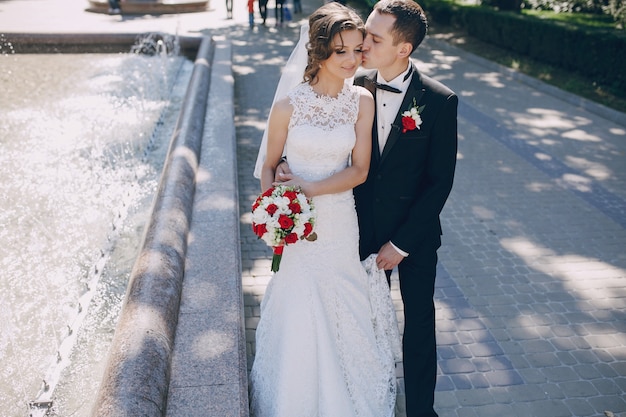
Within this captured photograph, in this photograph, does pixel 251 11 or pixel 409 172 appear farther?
pixel 251 11

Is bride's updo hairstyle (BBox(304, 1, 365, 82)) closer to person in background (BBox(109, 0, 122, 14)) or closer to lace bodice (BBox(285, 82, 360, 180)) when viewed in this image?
lace bodice (BBox(285, 82, 360, 180))

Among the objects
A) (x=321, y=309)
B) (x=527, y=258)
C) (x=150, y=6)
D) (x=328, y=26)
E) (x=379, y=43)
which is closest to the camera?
(x=328, y=26)

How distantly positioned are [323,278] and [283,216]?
60 centimetres

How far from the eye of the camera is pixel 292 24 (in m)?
20.6

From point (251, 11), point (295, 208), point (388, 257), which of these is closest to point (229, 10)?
point (251, 11)

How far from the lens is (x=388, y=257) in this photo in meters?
3.35

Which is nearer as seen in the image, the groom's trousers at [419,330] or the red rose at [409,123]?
the red rose at [409,123]

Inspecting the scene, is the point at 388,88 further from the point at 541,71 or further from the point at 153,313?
the point at 541,71

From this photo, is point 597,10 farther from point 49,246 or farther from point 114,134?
point 49,246

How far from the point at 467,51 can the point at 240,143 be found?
10.0m

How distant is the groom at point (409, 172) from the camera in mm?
3133

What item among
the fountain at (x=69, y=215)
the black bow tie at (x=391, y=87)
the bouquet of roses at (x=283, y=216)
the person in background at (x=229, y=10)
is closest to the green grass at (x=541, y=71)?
the person in background at (x=229, y=10)

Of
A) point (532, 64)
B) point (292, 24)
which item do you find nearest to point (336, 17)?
point (532, 64)

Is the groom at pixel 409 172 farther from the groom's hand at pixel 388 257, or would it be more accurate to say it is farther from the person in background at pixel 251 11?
the person in background at pixel 251 11
